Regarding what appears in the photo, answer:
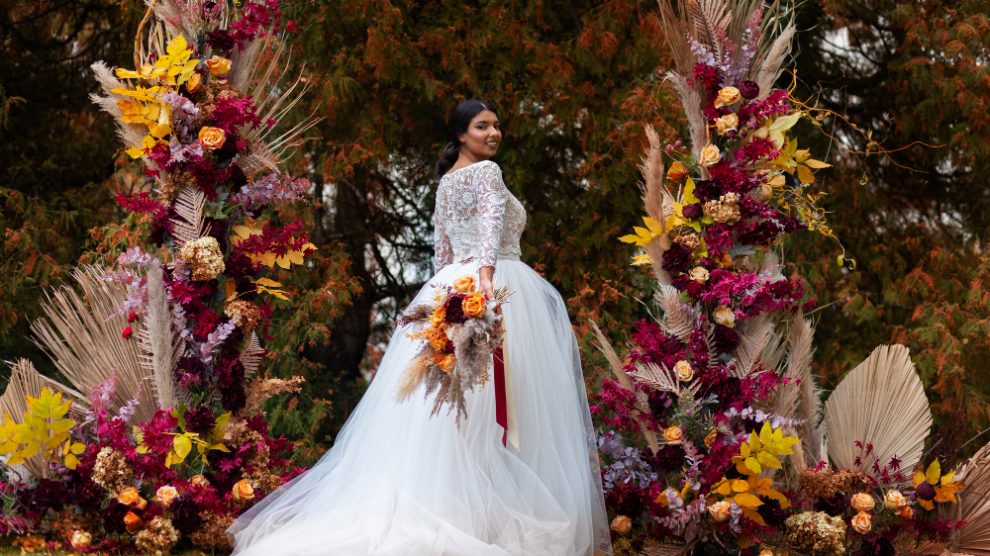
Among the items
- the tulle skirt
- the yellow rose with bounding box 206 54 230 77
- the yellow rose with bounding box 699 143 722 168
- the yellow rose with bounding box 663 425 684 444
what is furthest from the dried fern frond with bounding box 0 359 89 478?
the yellow rose with bounding box 699 143 722 168

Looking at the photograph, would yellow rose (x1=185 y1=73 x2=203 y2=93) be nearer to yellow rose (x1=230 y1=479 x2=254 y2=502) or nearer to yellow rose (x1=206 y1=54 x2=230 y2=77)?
yellow rose (x1=206 y1=54 x2=230 y2=77)

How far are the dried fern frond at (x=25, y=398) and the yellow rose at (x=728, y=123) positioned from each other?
295 cm

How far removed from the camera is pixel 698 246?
455 cm

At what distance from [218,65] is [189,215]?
650 millimetres

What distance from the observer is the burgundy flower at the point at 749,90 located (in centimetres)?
447

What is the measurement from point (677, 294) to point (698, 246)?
226mm

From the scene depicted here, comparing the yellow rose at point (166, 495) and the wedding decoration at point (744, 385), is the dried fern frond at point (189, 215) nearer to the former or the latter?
the yellow rose at point (166, 495)

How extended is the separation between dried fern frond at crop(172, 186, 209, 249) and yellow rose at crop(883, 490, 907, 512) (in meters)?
2.99

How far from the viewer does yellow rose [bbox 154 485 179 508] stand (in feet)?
13.9

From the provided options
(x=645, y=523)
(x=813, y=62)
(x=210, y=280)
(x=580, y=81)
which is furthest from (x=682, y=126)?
(x=210, y=280)

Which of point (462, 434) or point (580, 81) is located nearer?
point (462, 434)

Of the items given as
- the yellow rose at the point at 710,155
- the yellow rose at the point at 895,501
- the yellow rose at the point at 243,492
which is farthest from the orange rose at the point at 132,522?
the yellow rose at the point at 895,501

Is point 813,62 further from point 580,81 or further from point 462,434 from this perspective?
point 462,434

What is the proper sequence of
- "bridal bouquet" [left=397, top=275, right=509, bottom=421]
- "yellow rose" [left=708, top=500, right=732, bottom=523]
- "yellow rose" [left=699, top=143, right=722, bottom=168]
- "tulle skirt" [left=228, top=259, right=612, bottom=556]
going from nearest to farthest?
"bridal bouquet" [left=397, top=275, right=509, bottom=421], "tulle skirt" [left=228, top=259, right=612, bottom=556], "yellow rose" [left=708, top=500, right=732, bottom=523], "yellow rose" [left=699, top=143, right=722, bottom=168]
